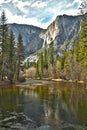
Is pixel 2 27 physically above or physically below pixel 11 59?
above

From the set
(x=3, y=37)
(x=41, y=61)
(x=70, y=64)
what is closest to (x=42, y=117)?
(x=3, y=37)

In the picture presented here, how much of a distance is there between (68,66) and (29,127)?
61.4 meters

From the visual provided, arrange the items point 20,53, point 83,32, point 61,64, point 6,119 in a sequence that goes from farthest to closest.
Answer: point 61,64, point 20,53, point 83,32, point 6,119

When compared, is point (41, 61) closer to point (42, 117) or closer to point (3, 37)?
point (3, 37)

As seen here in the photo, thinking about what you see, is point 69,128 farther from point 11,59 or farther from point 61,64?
point 61,64

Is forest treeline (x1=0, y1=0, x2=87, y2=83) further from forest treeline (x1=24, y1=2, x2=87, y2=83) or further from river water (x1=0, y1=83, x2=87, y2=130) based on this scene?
river water (x1=0, y1=83, x2=87, y2=130)

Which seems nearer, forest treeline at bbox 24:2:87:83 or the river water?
the river water

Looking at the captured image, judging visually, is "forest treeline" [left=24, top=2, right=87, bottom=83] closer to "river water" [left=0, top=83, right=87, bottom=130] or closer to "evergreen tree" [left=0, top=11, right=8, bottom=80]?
"evergreen tree" [left=0, top=11, right=8, bottom=80]

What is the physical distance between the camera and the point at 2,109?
20.5m

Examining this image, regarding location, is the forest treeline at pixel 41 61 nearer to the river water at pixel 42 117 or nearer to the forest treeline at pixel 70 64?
the forest treeline at pixel 70 64

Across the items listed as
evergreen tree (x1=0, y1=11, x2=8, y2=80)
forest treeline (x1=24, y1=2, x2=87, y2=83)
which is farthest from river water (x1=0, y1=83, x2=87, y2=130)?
evergreen tree (x1=0, y1=11, x2=8, y2=80)

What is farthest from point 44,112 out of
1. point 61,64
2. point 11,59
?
point 61,64

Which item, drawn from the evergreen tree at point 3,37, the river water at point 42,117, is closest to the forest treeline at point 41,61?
A: the evergreen tree at point 3,37

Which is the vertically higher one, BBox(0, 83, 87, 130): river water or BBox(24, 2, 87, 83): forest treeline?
BBox(24, 2, 87, 83): forest treeline
